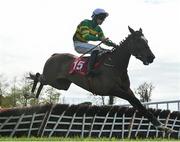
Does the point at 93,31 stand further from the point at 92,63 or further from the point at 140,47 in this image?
the point at 140,47

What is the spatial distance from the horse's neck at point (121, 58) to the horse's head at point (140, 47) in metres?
0.17

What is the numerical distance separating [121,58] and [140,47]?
58 cm

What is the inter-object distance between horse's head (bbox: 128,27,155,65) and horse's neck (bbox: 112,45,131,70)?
172 millimetres

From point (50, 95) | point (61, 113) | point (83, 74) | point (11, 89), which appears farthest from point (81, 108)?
point (11, 89)

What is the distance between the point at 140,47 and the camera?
488 inches

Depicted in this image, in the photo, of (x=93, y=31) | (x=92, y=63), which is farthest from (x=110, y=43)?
(x=92, y=63)

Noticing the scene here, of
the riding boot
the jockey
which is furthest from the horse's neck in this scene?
the riding boot

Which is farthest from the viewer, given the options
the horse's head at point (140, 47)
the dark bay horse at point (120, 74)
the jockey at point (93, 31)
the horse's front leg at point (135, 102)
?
the jockey at point (93, 31)

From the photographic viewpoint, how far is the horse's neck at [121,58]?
12.7m

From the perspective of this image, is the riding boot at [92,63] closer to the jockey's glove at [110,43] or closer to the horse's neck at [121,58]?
the jockey's glove at [110,43]

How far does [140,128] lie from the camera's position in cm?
1709

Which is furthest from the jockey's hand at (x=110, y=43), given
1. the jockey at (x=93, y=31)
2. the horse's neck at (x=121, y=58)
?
the horse's neck at (x=121, y=58)

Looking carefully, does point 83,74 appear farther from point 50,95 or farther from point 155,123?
point 50,95

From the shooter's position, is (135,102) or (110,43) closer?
(135,102)
